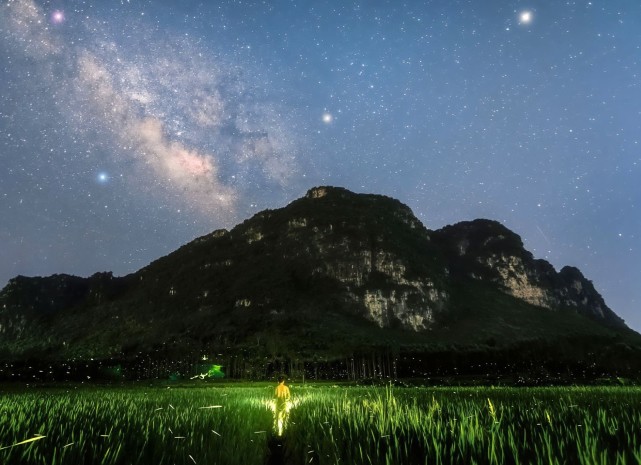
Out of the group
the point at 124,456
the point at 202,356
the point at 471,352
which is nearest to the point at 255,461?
the point at 124,456

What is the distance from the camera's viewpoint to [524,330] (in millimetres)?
168375

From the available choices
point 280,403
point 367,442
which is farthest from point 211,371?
point 367,442

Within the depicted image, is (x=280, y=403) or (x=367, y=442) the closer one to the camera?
(x=367, y=442)

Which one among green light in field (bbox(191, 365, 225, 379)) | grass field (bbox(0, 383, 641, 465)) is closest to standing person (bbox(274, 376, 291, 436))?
grass field (bbox(0, 383, 641, 465))

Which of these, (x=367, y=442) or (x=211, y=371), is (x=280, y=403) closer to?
(x=367, y=442)

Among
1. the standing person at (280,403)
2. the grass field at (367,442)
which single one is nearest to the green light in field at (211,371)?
the standing person at (280,403)

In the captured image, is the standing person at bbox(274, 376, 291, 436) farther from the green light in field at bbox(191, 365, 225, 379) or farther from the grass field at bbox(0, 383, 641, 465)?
the green light in field at bbox(191, 365, 225, 379)

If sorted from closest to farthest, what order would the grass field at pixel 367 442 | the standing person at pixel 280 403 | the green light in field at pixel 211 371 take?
the grass field at pixel 367 442, the standing person at pixel 280 403, the green light in field at pixel 211 371

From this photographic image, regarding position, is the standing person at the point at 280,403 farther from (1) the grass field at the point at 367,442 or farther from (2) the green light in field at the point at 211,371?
(2) the green light in field at the point at 211,371

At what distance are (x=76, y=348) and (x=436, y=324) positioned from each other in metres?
153

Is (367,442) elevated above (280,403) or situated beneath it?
elevated above

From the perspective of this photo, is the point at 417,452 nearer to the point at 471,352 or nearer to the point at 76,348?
the point at 471,352

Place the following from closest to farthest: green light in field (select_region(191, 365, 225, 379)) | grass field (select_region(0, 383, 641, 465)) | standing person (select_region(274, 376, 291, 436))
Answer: grass field (select_region(0, 383, 641, 465)) < standing person (select_region(274, 376, 291, 436)) < green light in field (select_region(191, 365, 225, 379))

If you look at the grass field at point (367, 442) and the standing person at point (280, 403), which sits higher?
the grass field at point (367, 442)
